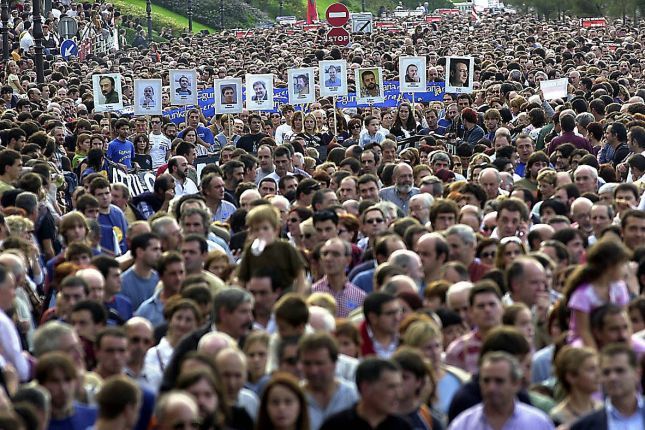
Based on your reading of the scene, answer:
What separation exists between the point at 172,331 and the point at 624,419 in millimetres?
3264

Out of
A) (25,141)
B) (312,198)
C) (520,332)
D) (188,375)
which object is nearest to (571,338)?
(520,332)

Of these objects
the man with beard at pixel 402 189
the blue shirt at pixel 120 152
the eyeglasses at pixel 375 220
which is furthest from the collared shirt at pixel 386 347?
the blue shirt at pixel 120 152

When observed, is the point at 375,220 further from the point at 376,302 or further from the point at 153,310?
the point at 376,302

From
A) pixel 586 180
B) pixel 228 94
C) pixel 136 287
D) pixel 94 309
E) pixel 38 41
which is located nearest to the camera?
pixel 94 309

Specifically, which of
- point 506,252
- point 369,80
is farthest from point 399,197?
point 369,80

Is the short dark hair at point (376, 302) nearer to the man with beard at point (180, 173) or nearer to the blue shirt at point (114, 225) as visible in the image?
the blue shirt at point (114, 225)

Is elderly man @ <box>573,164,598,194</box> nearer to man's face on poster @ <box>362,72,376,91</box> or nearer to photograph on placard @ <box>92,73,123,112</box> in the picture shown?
photograph on placard @ <box>92,73,123,112</box>

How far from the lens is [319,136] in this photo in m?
26.8

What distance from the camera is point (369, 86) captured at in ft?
101

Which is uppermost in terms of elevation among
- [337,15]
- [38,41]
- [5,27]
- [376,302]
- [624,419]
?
[376,302]

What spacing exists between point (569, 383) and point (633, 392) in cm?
62

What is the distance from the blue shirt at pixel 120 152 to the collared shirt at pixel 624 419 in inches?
615

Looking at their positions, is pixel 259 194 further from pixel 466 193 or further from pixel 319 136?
pixel 319 136

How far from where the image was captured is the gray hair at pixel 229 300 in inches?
464
